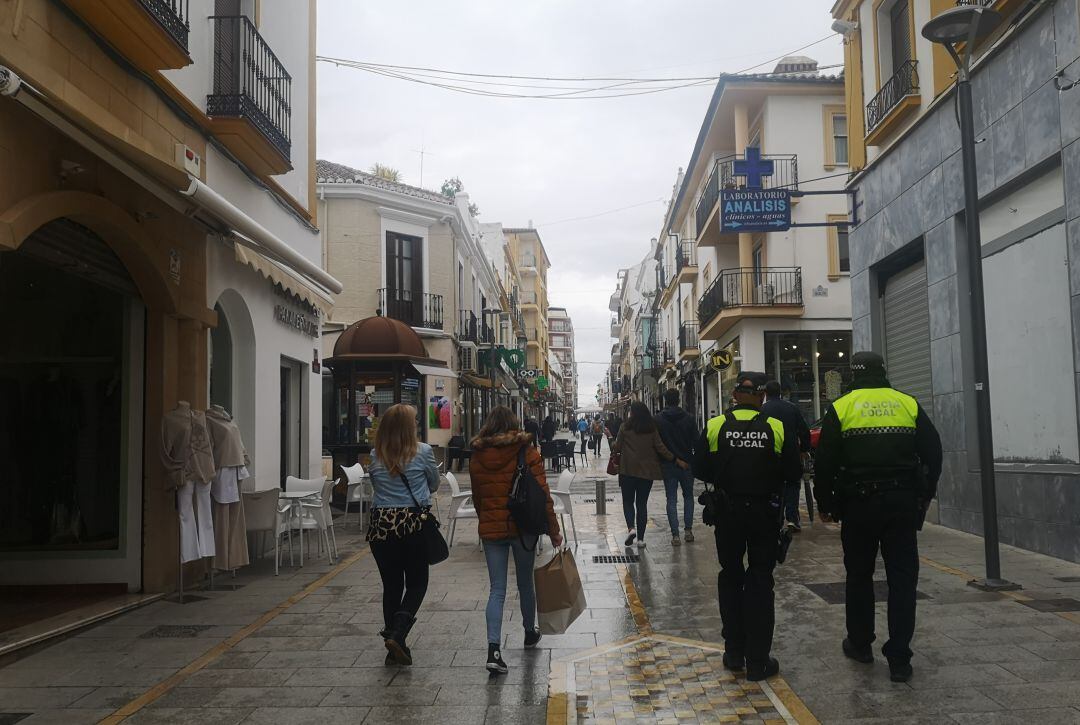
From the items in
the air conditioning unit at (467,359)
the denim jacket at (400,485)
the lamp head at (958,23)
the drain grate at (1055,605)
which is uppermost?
the lamp head at (958,23)

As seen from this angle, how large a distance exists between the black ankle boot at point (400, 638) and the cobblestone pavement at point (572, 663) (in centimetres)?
10

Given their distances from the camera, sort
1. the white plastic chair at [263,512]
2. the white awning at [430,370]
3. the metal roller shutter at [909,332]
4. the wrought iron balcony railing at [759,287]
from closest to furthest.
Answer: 1. the white plastic chair at [263,512]
2. the metal roller shutter at [909,332]
3. the white awning at [430,370]
4. the wrought iron balcony railing at [759,287]

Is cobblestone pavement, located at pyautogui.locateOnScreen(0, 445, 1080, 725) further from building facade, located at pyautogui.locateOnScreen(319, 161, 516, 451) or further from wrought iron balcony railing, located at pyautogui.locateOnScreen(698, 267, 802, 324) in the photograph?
building facade, located at pyautogui.locateOnScreen(319, 161, 516, 451)

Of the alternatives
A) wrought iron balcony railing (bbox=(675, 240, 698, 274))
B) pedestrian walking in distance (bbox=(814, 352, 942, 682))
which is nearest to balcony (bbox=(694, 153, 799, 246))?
wrought iron balcony railing (bbox=(675, 240, 698, 274))

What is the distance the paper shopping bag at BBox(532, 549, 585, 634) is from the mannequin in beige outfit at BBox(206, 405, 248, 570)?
4040 millimetres

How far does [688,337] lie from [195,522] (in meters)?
28.0

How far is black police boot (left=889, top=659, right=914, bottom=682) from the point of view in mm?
4969

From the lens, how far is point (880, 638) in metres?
5.90

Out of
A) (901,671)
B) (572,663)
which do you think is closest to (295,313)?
(572,663)

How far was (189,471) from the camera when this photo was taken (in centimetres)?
799

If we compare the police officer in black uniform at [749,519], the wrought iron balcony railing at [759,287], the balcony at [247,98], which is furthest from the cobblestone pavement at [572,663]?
the wrought iron balcony railing at [759,287]

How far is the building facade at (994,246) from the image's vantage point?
8383 millimetres

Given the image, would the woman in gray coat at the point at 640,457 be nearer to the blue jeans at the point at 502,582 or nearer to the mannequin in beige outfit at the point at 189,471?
the blue jeans at the point at 502,582

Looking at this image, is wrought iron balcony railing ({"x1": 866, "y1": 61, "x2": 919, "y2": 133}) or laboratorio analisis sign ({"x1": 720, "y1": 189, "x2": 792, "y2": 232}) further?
laboratorio analisis sign ({"x1": 720, "y1": 189, "x2": 792, "y2": 232})
